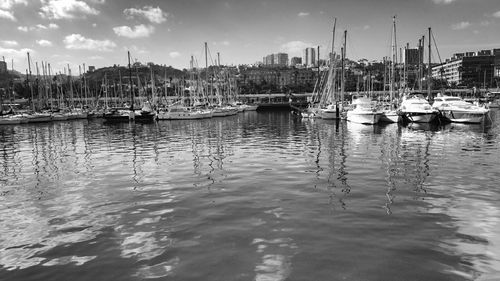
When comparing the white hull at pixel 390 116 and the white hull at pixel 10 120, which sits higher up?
the white hull at pixel 10 120

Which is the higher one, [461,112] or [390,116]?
[461,112]

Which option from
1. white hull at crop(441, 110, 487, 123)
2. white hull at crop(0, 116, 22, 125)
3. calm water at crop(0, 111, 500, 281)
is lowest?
calm water at crop(0, 111, 500, 281)

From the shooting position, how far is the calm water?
8.49 m

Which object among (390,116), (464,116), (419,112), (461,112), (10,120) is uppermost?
(10,120)

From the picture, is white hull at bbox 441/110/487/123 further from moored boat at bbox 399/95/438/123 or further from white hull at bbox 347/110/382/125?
white hull at bbox 347/110/382/125

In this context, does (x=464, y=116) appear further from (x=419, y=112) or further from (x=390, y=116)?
(x=390, y=116)

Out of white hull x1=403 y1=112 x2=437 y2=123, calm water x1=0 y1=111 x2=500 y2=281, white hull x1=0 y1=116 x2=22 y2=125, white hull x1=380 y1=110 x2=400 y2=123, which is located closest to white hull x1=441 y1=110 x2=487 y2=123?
white hull x1=403 y1=112 x2=437 y2=123

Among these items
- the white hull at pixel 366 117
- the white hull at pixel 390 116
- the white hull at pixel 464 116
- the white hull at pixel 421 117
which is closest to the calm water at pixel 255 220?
the white hull at pixel 366 117

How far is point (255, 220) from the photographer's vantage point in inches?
462

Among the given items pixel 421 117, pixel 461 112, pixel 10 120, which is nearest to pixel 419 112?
pixel 421 117

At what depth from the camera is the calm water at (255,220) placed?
334 inches

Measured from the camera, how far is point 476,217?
11.6 metres

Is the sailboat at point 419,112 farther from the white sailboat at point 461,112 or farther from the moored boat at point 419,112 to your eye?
the white sailboat at point 461,112

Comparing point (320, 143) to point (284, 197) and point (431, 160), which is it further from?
point (284, 197)
